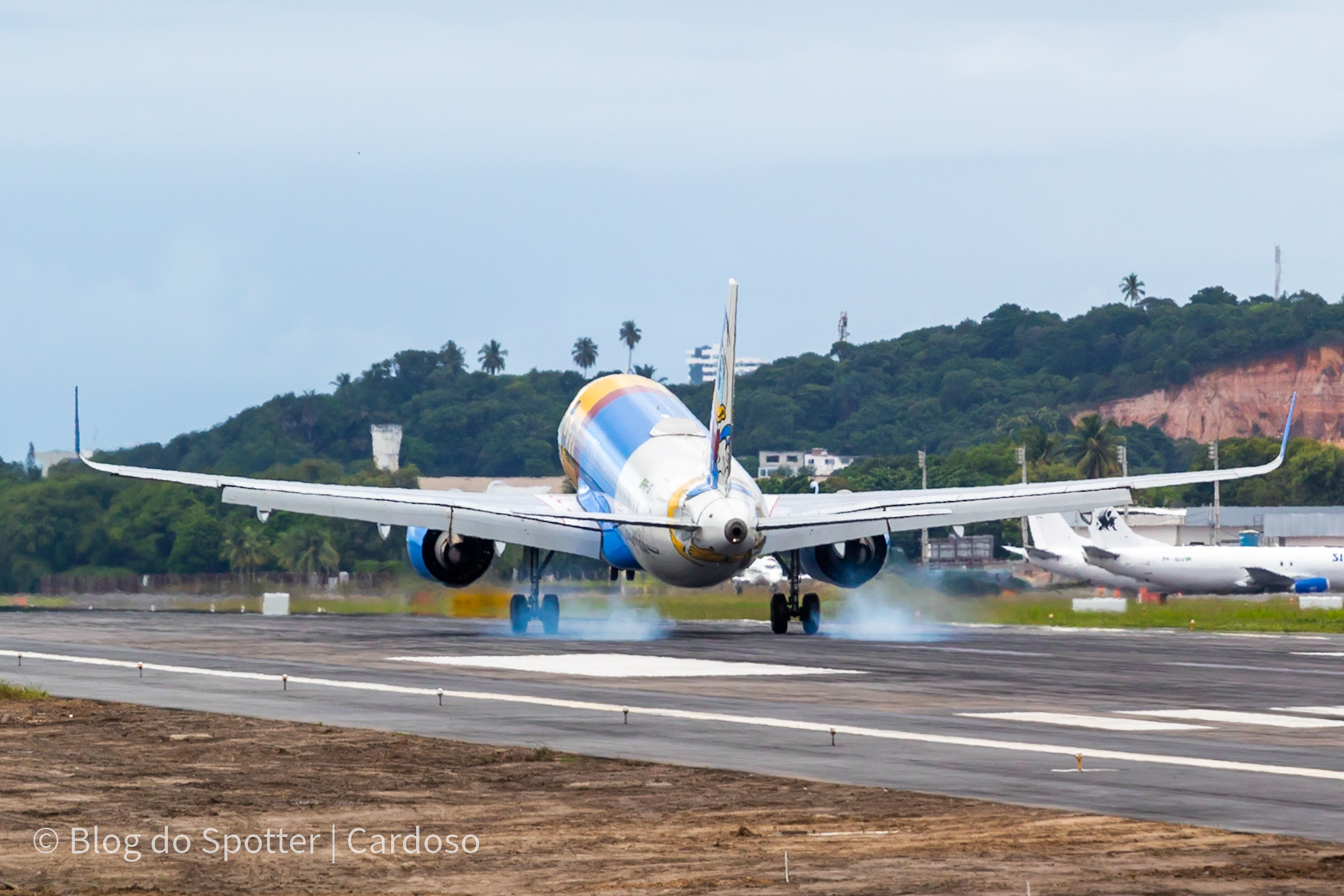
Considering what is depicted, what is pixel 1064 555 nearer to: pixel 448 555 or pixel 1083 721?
pixel 448 555

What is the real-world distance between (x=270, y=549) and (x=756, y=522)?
66513 millimetres

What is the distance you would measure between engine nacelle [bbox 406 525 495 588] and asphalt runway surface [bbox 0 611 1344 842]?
64.2 inches

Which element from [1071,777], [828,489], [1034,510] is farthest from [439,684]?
[828,489]

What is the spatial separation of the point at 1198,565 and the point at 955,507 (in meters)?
52.1

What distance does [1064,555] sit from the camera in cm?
10119

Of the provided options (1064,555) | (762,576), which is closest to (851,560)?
(1064,555)

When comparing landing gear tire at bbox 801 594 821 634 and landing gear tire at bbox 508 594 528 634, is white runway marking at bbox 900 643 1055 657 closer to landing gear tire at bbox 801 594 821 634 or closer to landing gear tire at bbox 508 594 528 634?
landing gear tire at bbox 801 594 821 634

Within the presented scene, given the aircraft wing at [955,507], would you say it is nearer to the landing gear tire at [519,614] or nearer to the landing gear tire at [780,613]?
the landing gear tire at [780,613]

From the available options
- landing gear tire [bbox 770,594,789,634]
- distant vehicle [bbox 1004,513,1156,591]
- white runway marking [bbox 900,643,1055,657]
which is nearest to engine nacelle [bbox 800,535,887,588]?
landing gear tire [bbox 770,594,789,634]

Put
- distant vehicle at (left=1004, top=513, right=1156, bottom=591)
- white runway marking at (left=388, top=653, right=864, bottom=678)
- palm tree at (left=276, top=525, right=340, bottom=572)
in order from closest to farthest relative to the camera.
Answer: white runway marking at (left=388, top=653, right=864, bottom=678) → distant vehicle at (left=1004, top=513, right=1156, bottom=591) → palm tree at (left=276, top=525, right=340, bottom=572)

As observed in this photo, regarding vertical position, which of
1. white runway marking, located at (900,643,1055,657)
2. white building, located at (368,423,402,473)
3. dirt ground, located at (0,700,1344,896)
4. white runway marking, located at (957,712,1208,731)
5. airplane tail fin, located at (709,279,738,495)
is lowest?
dirt ground, located at (0,700,1344,896)

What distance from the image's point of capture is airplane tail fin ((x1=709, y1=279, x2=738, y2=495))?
151 ft

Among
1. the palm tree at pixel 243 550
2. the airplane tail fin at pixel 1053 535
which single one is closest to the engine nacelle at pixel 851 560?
the airplane tail fin at pixel 1053 535

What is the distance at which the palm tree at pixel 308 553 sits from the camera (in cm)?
10431
